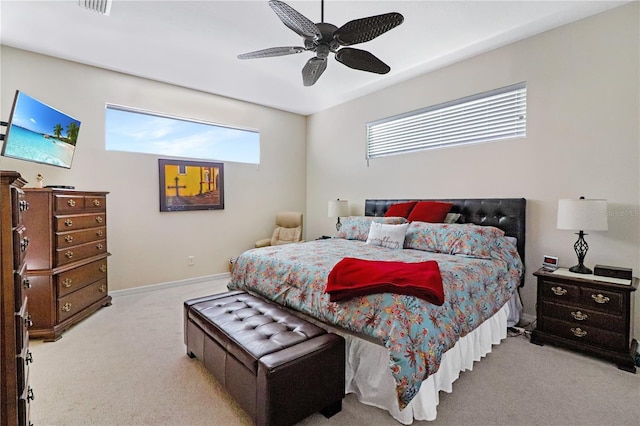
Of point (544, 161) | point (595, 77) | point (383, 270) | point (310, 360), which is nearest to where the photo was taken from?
point (310, 360)

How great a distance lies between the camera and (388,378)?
5.69 feet

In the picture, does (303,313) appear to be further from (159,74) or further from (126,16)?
(159,74)

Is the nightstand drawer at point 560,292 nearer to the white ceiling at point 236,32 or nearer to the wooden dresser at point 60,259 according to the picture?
the white ceiling at point 236,32

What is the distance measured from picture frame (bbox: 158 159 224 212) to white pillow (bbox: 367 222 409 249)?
8.73ft

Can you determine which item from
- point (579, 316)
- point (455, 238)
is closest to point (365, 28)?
point (455, 238)

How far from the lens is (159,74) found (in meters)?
4.01

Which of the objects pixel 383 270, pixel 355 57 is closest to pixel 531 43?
pixel 355 57

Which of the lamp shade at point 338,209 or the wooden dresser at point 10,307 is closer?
the wooden dresser at point 10,307

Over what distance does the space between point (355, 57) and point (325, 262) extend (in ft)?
5.52

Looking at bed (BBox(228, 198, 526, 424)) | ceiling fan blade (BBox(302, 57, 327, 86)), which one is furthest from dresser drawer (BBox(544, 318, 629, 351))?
ceiling fan blade (BBox(302, 57, 327, 86))

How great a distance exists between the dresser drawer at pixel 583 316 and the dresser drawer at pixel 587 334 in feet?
0.11

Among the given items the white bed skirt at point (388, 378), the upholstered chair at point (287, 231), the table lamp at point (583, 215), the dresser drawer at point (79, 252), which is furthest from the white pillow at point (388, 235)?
the dresser drawer at point (79, 252)

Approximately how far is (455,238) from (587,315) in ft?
3.67

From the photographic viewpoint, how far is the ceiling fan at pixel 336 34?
1950 millimetres
